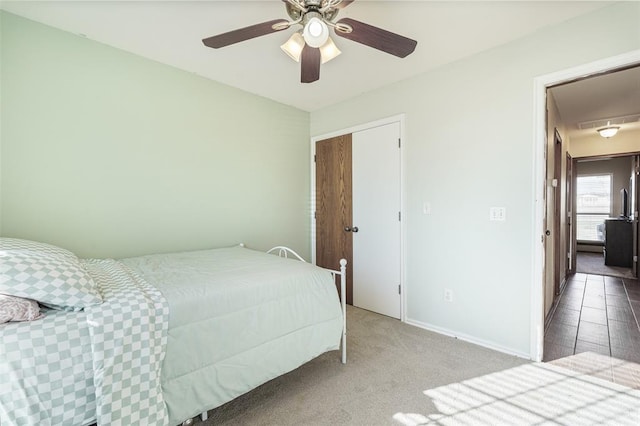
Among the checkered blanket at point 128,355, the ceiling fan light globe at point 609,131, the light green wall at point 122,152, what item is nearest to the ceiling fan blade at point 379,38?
the checkered blanket at point 128,355

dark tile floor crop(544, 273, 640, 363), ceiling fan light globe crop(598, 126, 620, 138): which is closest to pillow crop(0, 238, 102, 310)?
dark tile floor crop(544, 273, 640, 363)

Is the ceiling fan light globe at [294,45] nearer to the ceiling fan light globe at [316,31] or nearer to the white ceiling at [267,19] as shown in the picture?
the white ceiling at [267,19]

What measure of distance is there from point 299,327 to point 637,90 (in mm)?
4107

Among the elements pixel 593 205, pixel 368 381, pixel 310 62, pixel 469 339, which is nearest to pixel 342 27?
pixel 310 62

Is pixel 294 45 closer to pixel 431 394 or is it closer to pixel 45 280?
pixel 45 280

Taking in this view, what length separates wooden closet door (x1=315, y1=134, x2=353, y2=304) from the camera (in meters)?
3.43

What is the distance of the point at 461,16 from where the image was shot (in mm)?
1934

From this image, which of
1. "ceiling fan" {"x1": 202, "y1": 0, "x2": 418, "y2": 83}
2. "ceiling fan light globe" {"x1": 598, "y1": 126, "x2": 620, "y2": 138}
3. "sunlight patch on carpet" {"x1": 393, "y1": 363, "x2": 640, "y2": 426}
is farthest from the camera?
"ceiling fan light globe" {"x1": 598, "y1": 126, "x2": 620, "y2": 138}

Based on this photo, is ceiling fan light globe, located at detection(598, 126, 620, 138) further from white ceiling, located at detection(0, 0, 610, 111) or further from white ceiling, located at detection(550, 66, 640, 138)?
white ceiling, located at detection(0, 0, 610, 111)

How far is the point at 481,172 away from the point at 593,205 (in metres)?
7.05

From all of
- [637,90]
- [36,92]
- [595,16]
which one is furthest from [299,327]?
[637,90]

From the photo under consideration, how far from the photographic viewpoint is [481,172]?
2424 mm

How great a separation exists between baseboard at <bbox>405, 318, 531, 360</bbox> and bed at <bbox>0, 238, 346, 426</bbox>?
1.33 meters

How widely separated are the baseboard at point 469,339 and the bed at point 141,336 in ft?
4.36
